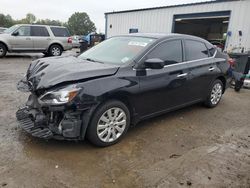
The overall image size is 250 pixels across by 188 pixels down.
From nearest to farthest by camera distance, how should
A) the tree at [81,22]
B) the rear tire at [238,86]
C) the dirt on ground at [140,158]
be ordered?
the dirt on ground at [140,158], the rear tire at [238,86], the tree at [81,22]

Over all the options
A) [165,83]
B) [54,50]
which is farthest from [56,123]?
[54,50]

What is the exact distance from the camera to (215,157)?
325 cm

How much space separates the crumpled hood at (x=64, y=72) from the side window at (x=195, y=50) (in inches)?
68.4

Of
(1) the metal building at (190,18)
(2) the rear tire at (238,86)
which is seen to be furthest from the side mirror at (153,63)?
(1) the metal building at (190,18)

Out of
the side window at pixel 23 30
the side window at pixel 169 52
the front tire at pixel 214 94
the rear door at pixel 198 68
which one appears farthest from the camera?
the side window at pixel 23 30

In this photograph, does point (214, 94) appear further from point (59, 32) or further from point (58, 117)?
point (59, 32)

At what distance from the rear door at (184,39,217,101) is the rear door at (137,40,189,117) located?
18cm

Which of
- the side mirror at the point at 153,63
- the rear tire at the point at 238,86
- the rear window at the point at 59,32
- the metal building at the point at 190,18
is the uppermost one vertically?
the metal building at the point at 190,18

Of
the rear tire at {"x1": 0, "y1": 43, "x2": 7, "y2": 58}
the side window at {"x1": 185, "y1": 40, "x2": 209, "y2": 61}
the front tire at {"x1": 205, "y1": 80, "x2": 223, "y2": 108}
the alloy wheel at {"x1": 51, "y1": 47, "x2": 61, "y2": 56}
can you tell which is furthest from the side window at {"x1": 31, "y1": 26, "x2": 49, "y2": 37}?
the front tire at {"x1": 205, "y1": 80, "x2": 223, "y2": 108}

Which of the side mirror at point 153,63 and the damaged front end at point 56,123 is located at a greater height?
the side mirror at point 153,63

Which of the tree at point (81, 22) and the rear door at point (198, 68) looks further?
the tree at point (81, 22)

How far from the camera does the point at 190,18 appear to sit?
14.0 m

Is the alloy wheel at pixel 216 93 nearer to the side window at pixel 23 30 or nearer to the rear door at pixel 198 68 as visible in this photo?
the rear door at pixel 198 68

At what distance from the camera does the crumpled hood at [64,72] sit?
303cm
